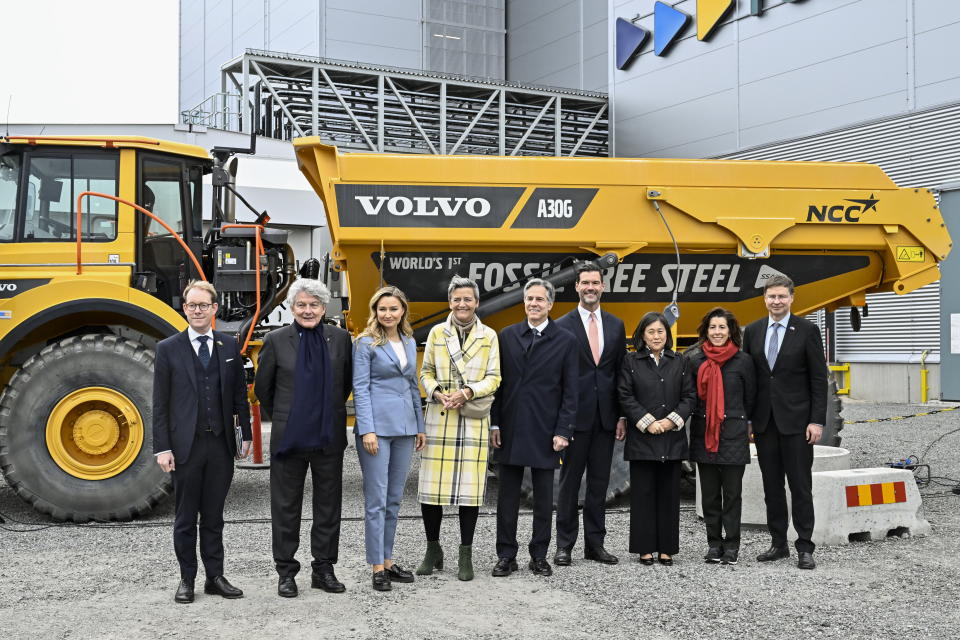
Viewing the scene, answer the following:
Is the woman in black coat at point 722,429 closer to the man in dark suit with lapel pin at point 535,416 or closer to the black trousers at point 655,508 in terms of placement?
the black trousers at point 655,508

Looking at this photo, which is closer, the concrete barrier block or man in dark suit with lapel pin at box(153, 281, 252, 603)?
man in dark suit with lapel pin at box(153, 281, 252, 603)

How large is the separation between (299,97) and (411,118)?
9.42 ft

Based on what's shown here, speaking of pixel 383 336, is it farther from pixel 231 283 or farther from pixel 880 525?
pixel 880 525

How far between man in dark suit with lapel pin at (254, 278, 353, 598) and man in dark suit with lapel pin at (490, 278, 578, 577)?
96 centimetres

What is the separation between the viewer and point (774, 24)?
20141 millimetres

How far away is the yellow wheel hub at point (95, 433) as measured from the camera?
7.02 metres

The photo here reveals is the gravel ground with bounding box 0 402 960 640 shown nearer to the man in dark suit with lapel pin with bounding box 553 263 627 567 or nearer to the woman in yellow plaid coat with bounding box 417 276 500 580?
the man in dark suit with lapel pin with bounding box 553 263 627 567

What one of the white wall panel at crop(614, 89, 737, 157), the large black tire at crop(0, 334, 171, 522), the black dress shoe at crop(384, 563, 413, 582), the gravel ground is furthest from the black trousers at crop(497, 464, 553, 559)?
the white wall panel at crop(614, 89, 737, 157)

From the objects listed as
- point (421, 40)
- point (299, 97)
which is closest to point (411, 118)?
point (299, 97)

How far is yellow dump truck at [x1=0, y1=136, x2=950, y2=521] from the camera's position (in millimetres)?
7055

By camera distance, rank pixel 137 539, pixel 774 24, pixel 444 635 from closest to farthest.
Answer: pixel 444 635 → pixel 137 539 → pixel 774 24

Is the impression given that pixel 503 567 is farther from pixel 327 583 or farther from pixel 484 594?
pixel 327 583

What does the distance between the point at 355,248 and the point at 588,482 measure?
2718 millimetres

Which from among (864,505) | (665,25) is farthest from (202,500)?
(665,25)
